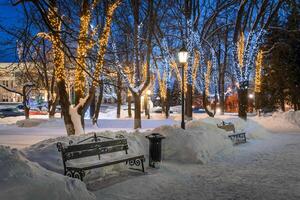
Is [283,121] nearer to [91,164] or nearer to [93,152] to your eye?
[93,152]

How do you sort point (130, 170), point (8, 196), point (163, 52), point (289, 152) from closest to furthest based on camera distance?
point (8, 196), point (130, 170), point (289, 152), point (163, 52)

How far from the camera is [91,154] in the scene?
32.4 feet

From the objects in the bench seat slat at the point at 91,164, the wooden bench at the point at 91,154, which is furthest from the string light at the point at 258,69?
the bench seat slat at the point at 91,164

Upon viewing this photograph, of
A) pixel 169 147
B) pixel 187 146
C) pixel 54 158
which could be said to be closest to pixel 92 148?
pixel 54 158

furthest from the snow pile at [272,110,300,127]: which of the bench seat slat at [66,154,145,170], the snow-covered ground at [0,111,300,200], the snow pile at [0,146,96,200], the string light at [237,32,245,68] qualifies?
the snow pile at [0,146,96,200]

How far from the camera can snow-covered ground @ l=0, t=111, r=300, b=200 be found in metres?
6.88

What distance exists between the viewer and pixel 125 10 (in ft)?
89.9

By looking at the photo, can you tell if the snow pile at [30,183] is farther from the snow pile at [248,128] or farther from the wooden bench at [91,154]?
the snow pile at [248,128]

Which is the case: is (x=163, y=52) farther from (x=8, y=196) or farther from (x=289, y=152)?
(x=8, y=196)

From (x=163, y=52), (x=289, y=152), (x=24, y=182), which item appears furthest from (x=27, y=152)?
(x=163, y=52)

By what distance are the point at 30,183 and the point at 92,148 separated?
11.0 feet

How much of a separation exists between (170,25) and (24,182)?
2846 centimetres

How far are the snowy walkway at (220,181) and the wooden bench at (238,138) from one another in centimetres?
381

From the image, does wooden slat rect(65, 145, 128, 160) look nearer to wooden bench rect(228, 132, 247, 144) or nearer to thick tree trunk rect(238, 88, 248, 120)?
wooden bench rect(228, 132, 247, 144)
